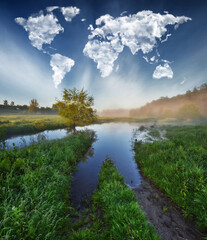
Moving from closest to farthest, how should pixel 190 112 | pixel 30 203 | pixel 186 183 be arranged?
pixel 30 203 → pixel 186 183 → pixel 190 112

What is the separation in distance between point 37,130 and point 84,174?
22.5 m

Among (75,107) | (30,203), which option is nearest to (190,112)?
(75,107)

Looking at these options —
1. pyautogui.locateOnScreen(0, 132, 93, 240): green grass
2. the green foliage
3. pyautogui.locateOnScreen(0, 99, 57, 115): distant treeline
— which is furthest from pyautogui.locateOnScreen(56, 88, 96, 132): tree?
the green foliage

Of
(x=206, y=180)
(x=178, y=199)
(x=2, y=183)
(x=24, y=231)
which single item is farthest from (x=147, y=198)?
(x=2, y=183)

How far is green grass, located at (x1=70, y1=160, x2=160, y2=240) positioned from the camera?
Answer: 2.77 m

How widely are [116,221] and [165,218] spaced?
251 centimetres

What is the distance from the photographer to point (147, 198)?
505 cm

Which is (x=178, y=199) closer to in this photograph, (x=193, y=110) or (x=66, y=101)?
(x=66, y=101)

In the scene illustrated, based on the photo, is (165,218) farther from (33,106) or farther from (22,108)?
(22,108)

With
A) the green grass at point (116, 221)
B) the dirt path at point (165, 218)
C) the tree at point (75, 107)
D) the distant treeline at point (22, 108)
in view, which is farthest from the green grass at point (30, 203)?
the distant treeline at point (22, 108)

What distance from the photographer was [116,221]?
3.21 m

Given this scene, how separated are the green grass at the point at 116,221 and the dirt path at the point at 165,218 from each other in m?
0.76

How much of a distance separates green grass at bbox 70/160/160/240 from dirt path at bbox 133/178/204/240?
2.50ft

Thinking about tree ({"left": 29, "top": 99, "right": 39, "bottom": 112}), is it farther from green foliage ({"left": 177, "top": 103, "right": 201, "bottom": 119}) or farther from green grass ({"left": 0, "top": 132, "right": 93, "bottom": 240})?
green foliage ({"left": 177, "top": 103, "right": 201, "bottom": 119})
